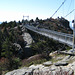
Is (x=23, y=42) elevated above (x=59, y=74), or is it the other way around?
(x=59, y=74)

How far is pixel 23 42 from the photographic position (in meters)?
34.4

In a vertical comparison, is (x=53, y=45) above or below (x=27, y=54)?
above

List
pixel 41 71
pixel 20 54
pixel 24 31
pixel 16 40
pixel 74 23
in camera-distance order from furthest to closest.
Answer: pixel 24 31
pixel 16 40
pixel 20 54
pixel 74 23
pixel 41 71

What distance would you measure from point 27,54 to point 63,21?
4169cm

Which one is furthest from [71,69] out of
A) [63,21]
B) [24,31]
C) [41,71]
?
[63,21]

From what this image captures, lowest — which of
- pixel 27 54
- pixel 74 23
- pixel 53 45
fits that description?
pixel 27 54

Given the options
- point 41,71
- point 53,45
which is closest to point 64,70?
point 41,71

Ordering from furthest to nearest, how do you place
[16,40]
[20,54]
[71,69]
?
[16,40], [20,54], [71,69]

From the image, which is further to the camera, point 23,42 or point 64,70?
point 23,42

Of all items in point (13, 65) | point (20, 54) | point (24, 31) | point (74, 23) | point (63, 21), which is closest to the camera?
point (74, 23)

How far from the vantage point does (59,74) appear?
808 centimetres

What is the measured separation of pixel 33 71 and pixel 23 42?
83.8 ft

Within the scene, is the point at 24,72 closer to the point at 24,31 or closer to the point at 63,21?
the point at 24,31

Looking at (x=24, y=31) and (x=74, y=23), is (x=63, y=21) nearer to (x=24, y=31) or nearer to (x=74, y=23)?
(x=24, y=31)
